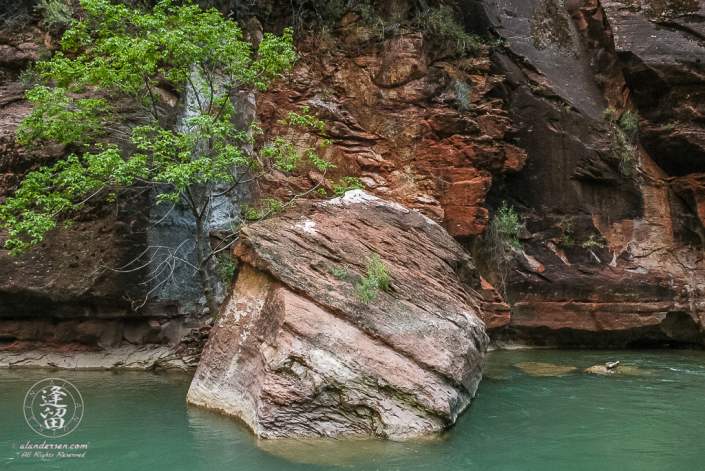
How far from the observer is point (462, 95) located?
12.4 m

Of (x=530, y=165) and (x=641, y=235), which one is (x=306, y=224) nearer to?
(x=530, y=165)

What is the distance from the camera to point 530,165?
1315cm

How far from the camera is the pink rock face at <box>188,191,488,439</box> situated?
5.79m

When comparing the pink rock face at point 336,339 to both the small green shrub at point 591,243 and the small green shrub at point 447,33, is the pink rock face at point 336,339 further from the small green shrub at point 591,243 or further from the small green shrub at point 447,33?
the small green shrub at point 447,33

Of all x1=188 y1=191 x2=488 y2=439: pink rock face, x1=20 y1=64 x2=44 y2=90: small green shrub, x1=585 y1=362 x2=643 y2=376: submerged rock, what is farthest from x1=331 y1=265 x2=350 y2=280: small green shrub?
x1=20 y1=64 x2=44 y2=90: small green shrub

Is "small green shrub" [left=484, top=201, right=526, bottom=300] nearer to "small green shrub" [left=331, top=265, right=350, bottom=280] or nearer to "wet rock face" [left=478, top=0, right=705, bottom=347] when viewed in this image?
"wet rock face" [left=478, top=0, right=705, bottom=347]

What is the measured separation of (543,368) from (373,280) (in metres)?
5.16

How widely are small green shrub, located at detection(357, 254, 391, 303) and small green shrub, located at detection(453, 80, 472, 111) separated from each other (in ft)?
20.8

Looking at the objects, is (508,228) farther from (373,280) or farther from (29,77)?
(29,77)

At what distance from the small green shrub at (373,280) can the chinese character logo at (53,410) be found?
4243mm

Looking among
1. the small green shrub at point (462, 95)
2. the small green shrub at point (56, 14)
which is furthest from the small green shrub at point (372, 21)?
the small green shrub at point (56, 14)

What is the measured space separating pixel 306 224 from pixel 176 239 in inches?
170

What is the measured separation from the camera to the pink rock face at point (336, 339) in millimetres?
5789

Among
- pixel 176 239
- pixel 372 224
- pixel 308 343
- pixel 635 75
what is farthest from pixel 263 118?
pixel 635 75
